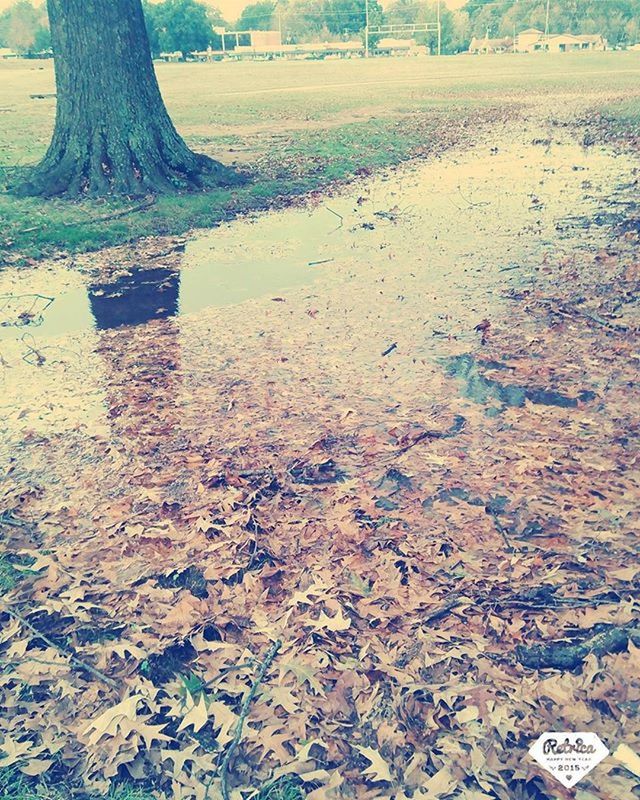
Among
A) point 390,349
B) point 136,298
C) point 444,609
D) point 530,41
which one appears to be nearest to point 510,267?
point 390,349

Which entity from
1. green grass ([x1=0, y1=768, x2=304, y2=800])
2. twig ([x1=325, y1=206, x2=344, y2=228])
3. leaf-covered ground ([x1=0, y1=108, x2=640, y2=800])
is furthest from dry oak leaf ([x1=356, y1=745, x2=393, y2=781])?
twig ([x1=325, y1=206, x2=344, y2=228])

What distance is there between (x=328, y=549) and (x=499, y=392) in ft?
7.18

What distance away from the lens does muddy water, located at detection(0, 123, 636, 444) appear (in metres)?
5.89

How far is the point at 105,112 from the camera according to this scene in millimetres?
11070

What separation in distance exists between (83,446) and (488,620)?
299 cm

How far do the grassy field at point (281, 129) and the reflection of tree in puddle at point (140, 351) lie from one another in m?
2.04

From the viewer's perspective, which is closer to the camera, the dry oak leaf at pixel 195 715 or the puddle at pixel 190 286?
the dry oak leaf at pixel 195 715

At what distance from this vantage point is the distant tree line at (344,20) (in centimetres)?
9162

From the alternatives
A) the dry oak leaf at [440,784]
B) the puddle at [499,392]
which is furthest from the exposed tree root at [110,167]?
the dry oak leaf at [440,784]

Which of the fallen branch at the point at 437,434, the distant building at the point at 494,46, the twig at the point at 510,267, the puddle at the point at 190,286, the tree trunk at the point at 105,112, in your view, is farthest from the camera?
the distant building at the point at 494,46

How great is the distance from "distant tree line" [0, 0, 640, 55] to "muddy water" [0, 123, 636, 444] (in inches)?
3349

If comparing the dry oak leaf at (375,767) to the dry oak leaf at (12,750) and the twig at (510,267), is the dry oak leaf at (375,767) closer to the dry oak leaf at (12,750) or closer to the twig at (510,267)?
the dry oak leaf at (12,750)

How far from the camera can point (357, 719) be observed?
2764 millimetres

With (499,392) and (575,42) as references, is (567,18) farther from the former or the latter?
(499,392)
